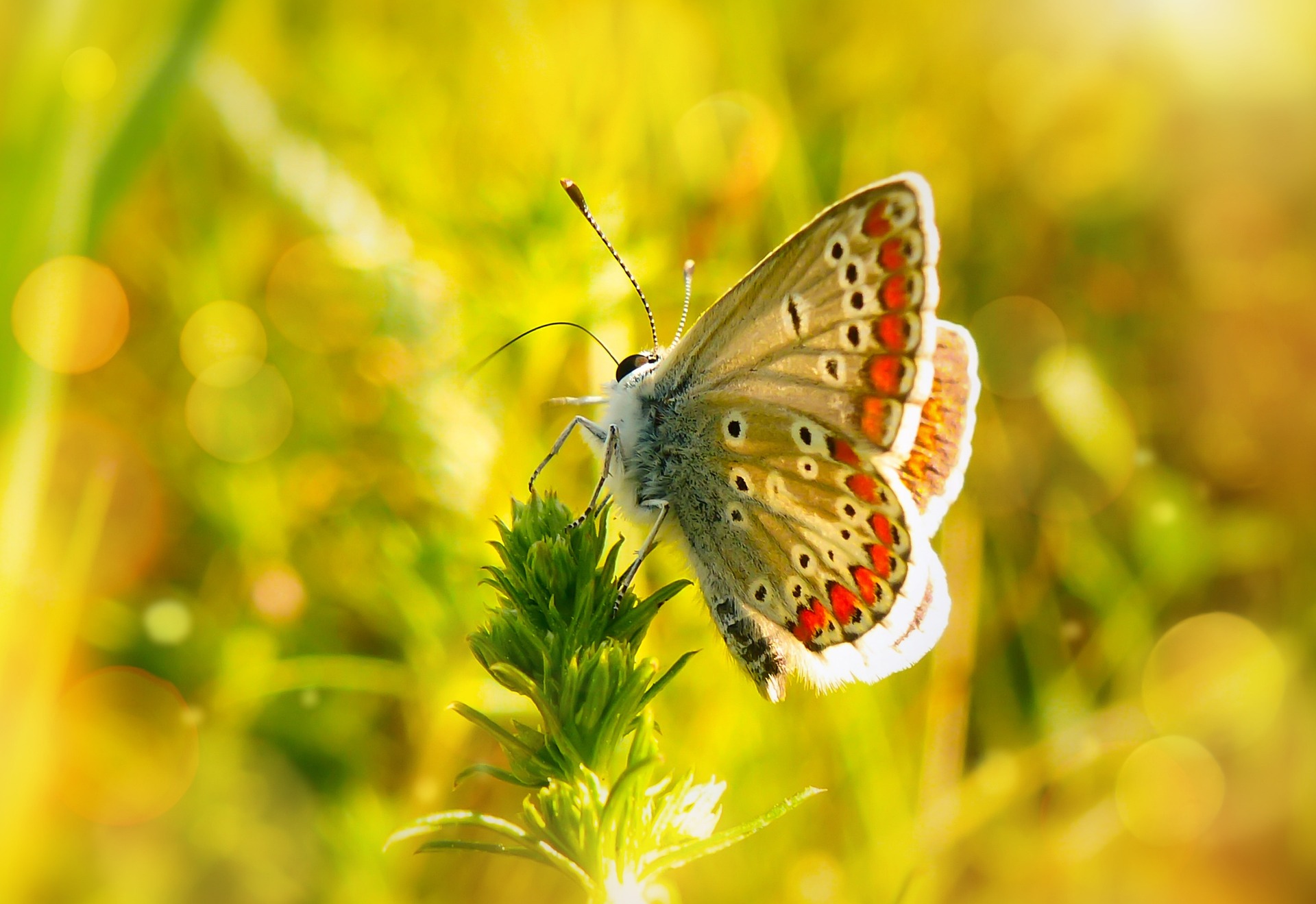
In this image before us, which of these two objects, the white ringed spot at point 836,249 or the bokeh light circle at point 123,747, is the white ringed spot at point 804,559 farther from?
the bokeh light circle at point 123,747

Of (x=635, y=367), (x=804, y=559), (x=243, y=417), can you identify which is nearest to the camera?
(x=804, y=559)

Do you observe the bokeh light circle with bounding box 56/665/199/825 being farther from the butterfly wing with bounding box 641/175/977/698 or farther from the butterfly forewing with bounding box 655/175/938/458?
the butterfly forewing with bounding box 655/175/938/458

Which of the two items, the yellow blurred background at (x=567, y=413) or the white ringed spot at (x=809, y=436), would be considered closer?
the white ringed spot at (x=809, y=436)

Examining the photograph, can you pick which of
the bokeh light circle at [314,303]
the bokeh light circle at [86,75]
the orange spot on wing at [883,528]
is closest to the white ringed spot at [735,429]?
the orange spot on wing at [883,528]

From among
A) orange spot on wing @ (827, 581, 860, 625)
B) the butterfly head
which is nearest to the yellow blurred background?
the butterfly head

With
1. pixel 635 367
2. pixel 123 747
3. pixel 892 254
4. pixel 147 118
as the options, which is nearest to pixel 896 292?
pixel 892 254

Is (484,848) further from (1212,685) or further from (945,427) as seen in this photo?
(1212,685)
